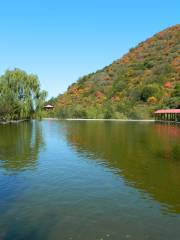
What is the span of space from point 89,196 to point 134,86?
97.4 m

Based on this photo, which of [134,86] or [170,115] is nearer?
[170,115]

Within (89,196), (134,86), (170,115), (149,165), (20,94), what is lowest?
(89,196)

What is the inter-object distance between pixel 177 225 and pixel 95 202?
3349 mm

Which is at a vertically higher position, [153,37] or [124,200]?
[153,37]

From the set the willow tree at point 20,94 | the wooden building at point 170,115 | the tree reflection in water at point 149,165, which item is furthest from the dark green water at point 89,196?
the wooden building at point 170,115

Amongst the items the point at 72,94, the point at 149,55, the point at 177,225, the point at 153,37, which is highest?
the point at 153,37

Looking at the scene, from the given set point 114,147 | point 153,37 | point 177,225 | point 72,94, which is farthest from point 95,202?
point 153,37


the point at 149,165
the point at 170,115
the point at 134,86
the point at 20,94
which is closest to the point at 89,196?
the point at 149,165

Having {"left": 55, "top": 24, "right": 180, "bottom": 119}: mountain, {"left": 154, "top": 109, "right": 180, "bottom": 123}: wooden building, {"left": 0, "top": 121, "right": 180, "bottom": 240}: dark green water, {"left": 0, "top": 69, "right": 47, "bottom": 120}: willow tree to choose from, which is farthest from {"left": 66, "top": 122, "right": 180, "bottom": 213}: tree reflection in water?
{"left": 55, "top": 24, "right": 180, "bottom": 119}: mountain

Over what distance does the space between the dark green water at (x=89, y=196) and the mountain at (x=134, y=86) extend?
63710 millimetres

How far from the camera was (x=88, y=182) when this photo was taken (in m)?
15.2

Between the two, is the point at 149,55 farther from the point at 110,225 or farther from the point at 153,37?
Result: the point at 110,225

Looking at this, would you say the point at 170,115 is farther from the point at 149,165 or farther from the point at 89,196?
the point at 89,196

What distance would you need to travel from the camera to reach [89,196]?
12.9 m
